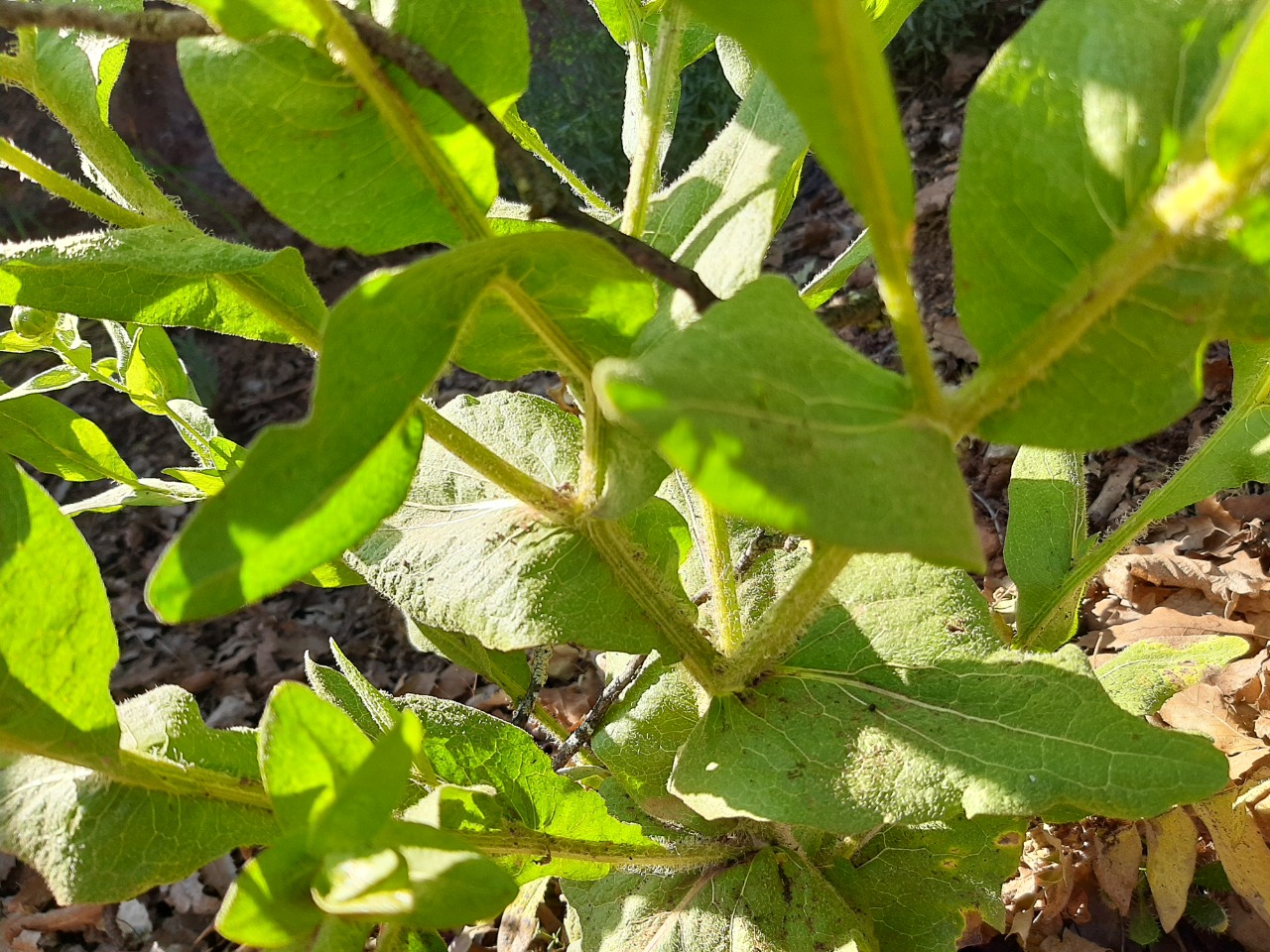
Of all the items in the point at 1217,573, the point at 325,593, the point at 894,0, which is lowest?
the point at 325,593

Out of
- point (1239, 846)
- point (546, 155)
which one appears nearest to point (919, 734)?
point (1239, 846)

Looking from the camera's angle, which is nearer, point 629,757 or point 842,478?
point 842,478

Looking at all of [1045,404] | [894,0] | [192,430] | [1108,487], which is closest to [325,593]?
[192,430]

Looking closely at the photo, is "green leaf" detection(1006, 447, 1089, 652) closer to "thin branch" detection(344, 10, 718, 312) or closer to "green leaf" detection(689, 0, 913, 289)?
"thin branch" detection(344, 10, 718, 312)

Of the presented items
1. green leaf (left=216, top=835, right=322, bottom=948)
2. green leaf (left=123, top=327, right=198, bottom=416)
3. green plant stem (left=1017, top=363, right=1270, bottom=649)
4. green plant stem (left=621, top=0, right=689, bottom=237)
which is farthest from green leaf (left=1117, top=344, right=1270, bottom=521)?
green leaf (left=123, top=327, right=198, bottom=416)

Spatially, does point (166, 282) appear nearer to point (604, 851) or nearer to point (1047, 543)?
point (604, 851)

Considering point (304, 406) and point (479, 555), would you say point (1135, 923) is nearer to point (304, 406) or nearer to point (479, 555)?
point (479, 555)

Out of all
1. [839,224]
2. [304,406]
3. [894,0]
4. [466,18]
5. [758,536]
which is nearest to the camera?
[466,18]
